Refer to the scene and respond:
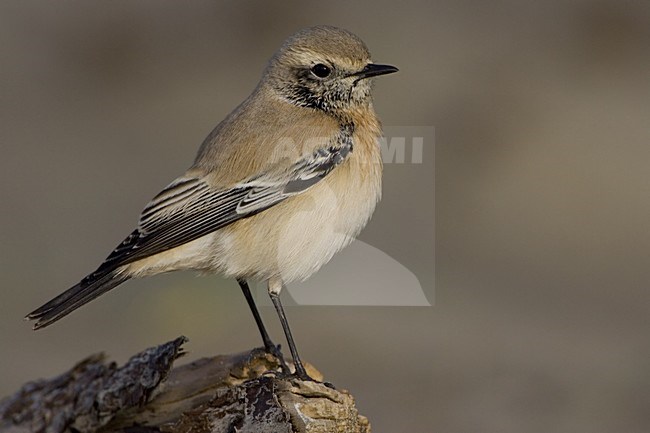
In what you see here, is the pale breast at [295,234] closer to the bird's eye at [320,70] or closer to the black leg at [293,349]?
the black leg at [293,349]

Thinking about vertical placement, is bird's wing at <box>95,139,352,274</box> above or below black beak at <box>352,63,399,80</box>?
below

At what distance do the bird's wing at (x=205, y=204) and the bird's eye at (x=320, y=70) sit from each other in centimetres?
56

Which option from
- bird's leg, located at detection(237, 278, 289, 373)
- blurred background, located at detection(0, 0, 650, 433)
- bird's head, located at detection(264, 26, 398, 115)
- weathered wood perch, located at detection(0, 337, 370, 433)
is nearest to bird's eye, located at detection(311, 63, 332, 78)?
bird's head, located at detection(264, 26, 398, 115)

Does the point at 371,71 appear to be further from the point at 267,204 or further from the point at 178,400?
the point at 178,400

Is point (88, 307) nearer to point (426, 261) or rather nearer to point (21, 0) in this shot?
point (426, 261)

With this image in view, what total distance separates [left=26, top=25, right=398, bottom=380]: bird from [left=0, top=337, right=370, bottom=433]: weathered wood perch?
373 mm

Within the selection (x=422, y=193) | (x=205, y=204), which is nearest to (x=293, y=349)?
(x=205, y=204)

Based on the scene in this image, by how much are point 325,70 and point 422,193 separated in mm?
3833

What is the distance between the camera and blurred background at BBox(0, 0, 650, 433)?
9688 millimetres

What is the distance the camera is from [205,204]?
637 cm

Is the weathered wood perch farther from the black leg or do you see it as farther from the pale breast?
the pale breast

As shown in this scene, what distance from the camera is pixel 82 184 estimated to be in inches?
498

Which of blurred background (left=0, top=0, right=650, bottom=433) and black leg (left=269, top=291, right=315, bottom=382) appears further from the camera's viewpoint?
blurred background (left=0, top=0, right=650, bottom=433)

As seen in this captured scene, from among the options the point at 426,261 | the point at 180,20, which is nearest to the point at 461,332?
the point at 426,261
